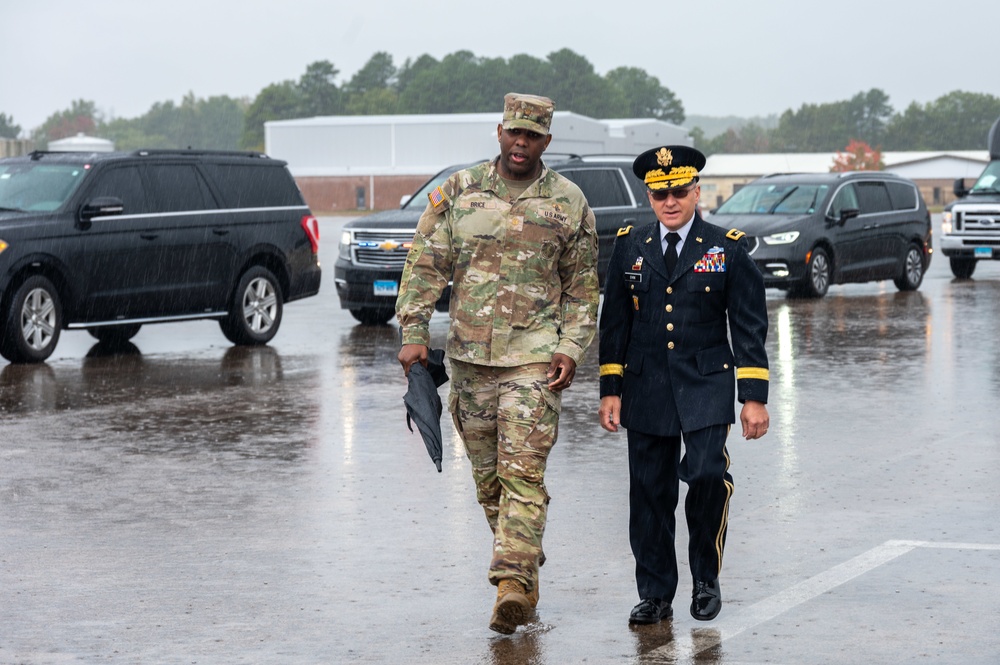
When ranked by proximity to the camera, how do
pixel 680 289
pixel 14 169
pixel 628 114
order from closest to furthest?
1. pixel 680 289
2. pixel 14 169
3. pixel 628 114

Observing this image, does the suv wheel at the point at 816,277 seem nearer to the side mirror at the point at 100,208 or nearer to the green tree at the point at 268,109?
the side mirror at the point at 100,208

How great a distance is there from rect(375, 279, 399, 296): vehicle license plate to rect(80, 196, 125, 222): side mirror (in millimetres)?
3887

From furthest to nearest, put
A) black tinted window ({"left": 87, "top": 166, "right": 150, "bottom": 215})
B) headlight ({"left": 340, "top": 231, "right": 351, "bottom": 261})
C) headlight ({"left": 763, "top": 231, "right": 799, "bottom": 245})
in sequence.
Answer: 1. headlight ({"left": 763, "top": 231, "right": 799, "bottom": 245})
2. headlight ({"left": 340, "top": 231, "right": 351, "bottom": 261})
3. black tinted window ({"left": 87, "top": 166, "right": 150, "bottom": 215})

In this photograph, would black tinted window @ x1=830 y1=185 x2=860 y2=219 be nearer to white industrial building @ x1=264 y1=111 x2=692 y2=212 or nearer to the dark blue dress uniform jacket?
the dark blue dress uniform jacket

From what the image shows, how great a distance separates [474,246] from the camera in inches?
247

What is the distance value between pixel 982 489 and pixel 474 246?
3775 millimetres

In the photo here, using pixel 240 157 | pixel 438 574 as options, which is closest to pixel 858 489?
pixel 438 574

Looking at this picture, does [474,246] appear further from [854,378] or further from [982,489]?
[854,378]

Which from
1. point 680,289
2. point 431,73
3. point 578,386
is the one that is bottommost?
point 578,386

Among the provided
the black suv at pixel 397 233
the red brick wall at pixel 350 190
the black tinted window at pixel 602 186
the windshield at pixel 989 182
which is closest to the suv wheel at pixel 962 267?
the windshield at pixel 989 182

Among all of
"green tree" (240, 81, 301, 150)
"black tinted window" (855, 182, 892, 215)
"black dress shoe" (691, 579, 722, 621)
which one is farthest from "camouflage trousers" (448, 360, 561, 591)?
"green tree" (240, 81, 301, 150)

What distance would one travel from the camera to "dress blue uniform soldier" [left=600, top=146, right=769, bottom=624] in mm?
6051

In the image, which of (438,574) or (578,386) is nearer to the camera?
(438,574)

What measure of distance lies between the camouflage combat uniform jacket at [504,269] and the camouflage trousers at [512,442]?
0.09 metres
